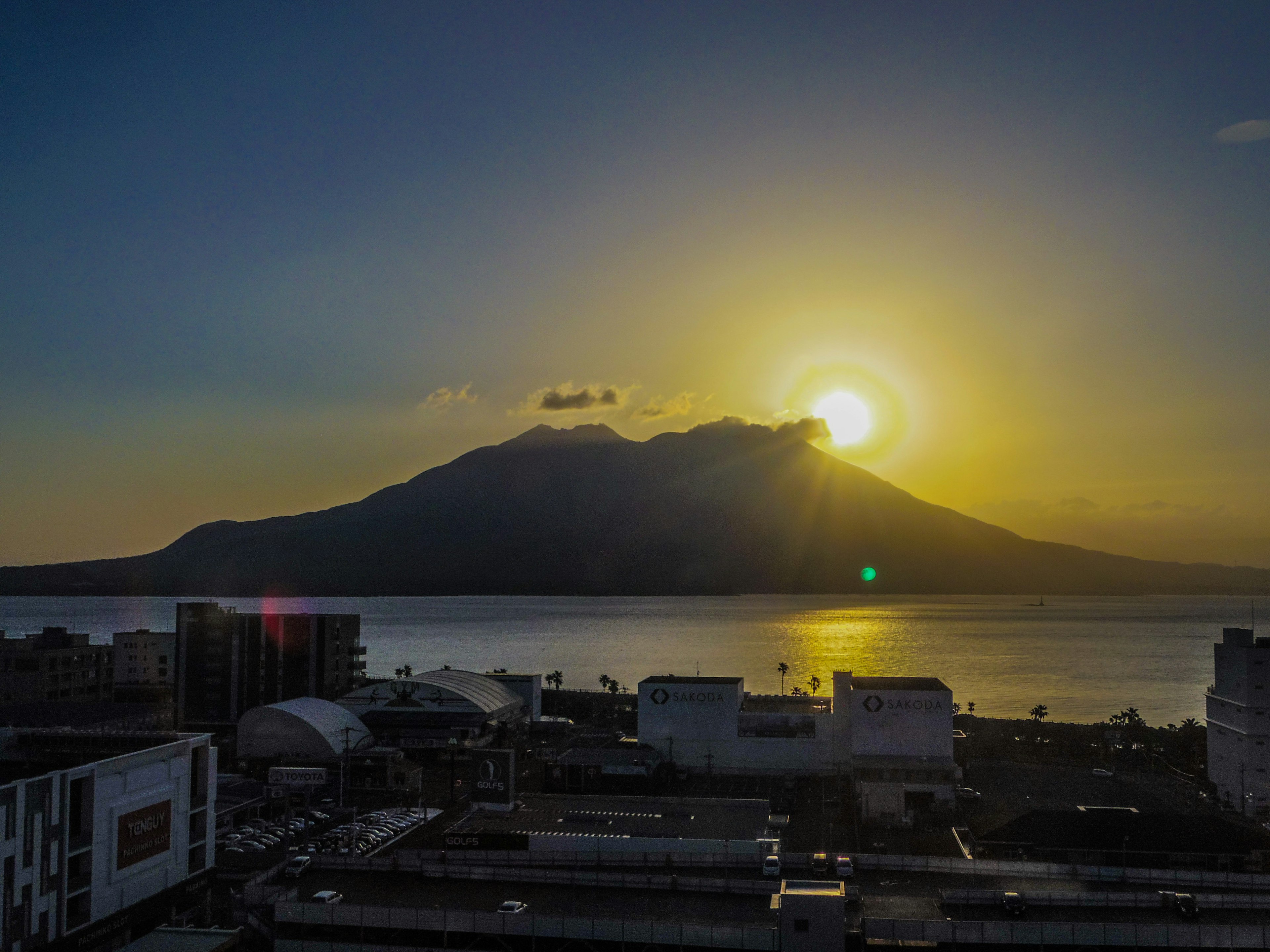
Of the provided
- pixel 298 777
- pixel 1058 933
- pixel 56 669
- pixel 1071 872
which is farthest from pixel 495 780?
pixel 56 669

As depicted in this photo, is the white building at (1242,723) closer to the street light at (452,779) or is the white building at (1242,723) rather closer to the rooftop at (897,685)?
the rooftop at (897,685)

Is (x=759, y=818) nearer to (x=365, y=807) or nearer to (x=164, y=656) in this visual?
(x=365, y=807)

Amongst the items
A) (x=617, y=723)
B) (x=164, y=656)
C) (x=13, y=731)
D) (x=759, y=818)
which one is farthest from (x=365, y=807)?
(x=164, y=656)

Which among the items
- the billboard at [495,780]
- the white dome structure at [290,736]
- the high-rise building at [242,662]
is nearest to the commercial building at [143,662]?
the high-rise building at [242,662]

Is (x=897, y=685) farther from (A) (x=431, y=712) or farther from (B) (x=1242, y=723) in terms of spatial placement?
(A) (x=431, y=712)

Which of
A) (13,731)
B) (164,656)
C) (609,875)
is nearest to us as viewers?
(609,875)

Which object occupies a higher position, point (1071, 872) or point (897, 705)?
point (897, 705)

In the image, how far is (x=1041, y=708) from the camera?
75.1 meters

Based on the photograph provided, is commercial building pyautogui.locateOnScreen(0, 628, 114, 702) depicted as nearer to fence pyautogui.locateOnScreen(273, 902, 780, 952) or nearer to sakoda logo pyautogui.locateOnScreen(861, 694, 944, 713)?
fence pyautogui.locateOnScreen(273, 902, 780, 952)

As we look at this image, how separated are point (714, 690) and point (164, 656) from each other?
51.6 metres

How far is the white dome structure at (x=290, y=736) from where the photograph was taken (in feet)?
174

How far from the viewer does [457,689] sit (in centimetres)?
6284

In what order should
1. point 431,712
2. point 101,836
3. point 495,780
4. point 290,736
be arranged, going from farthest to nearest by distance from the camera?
1. point 431,712
2. point 290,736
3. point 495,780
4. point 101,836

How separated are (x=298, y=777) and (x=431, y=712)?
25483 mm
